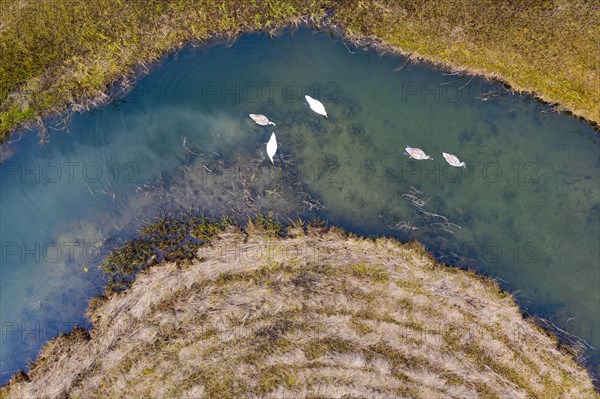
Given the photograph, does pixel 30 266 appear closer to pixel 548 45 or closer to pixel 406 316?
pixel 406 316

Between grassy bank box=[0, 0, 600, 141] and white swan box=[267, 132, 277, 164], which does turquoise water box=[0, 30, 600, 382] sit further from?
grassy bank box=[0, 0, 600, 141]

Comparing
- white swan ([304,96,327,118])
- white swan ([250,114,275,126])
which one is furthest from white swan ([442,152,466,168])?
white swan ([250,114,275,126])

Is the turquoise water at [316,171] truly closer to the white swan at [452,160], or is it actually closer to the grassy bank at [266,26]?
the white swan at [452,160]

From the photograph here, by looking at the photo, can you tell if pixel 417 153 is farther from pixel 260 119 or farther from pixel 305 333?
pixel 305 333

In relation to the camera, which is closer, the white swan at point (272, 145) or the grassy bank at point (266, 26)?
the grassy bank at point (266, 26)

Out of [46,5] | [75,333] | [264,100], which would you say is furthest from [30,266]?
[264,100]

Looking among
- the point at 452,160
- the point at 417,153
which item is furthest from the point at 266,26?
the point at 452,160

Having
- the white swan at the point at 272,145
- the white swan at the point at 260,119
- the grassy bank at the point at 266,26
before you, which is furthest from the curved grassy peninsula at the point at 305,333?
the grassy bank at the point at 266,26

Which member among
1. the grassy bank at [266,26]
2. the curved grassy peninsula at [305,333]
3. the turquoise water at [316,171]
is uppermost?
the grassy bank at [266,26]
